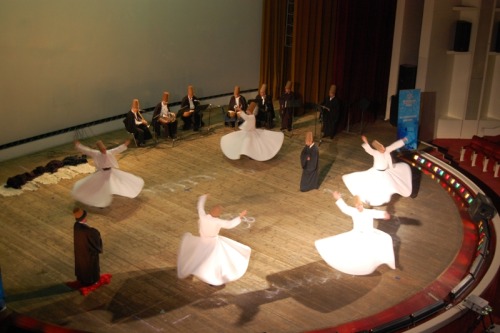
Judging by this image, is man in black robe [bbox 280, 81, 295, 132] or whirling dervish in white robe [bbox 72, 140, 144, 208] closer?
whirling dervish in white robe [bbox 72, 140, 144, 208]

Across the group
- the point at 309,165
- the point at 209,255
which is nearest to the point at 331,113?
the point at 309,165

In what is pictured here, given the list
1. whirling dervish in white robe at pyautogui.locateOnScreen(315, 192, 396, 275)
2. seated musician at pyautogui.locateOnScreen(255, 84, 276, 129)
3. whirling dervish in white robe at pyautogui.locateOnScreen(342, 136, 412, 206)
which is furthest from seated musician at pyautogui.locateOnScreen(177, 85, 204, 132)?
whirling dervish in white robe at pyautogui.locateOnScreen(315, 192, 396, 275)

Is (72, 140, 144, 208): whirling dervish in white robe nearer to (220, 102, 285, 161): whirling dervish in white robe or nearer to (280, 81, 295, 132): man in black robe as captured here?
(220, 102, 285, 161): whirling dervish in white robe

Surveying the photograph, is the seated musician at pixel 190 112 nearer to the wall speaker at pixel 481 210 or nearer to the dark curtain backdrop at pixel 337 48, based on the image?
the dark curtain backdrop at pixel 337 48

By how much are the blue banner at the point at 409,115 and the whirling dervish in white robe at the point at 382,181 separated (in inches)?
84.7

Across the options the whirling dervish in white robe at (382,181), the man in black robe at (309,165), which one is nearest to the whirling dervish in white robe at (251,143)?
the man in black robe at (309,165)

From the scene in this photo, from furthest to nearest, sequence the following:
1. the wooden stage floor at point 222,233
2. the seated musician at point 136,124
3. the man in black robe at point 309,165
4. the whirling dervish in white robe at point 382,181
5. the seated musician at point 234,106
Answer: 1. the seated musician at point 234,106
2. the seated musician at point 136,124
3. the man in black robe at point 309,165
4. the whirling dervish in white robe at point 382,181
5. the wooden stage floor at point 222,233

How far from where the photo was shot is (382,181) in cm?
1024

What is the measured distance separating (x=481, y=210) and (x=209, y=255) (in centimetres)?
420

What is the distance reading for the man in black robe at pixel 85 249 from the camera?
25.4ft

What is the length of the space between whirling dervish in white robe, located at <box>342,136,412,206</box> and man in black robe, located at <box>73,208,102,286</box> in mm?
4309

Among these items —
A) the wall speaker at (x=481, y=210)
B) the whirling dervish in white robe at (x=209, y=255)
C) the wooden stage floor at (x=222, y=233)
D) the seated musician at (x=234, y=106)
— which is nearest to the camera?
the wooden stage floor at (x=222, y=233)

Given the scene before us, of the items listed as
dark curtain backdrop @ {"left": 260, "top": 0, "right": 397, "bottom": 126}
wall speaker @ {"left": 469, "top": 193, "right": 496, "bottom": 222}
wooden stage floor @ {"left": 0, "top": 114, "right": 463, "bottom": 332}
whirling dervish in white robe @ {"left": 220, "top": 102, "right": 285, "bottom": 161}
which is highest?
dark curtain backdrop @ {"left": 260, "top": 0, "right": 397, "bottom": 126}

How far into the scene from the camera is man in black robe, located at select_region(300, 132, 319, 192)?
414 inches
